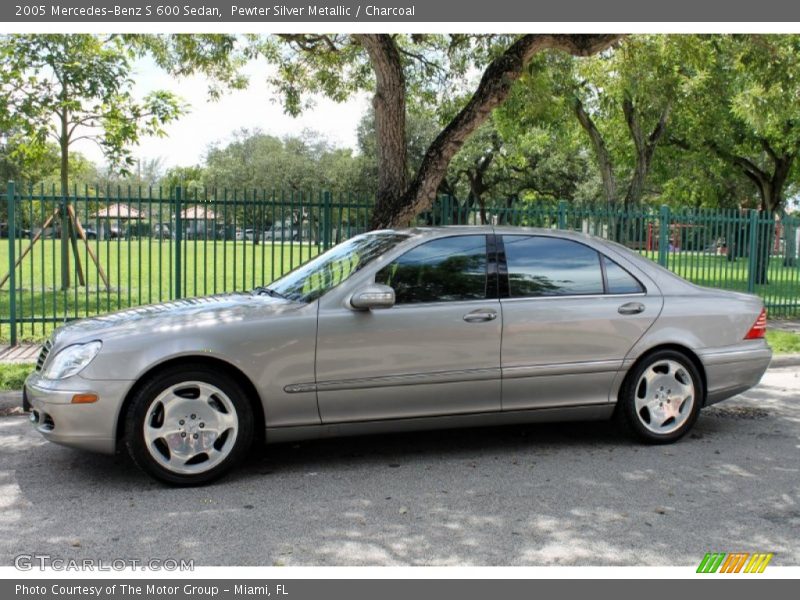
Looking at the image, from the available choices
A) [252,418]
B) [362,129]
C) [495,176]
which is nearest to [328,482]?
[252,418]

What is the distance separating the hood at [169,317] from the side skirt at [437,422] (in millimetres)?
775

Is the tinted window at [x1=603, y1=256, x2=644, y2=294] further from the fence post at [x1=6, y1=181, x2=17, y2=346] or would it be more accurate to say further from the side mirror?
the fence post at [x1=6, y1=181, x2=17, y2=346]

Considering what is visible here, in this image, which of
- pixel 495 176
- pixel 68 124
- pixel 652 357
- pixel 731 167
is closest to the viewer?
pixel 652 357

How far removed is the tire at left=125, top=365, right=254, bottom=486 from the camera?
482cm


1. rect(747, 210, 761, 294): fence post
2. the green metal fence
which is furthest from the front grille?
rect(747, 210, 761, 294): fence post

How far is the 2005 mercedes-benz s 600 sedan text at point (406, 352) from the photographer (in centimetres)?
487

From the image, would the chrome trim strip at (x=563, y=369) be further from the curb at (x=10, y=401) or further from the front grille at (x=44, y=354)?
the curb at (x=10, y=401)

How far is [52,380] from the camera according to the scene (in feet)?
16.1

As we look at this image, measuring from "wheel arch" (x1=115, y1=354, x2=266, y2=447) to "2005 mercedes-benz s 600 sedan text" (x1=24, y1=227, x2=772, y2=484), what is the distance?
0.03 feet

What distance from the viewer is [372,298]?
5.18m

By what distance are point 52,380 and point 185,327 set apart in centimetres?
87

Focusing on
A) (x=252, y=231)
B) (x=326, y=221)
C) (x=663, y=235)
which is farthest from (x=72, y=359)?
(x=663, y=235)

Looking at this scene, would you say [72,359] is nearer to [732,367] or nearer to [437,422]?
[437,422]

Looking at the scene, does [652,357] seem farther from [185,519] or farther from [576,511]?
[185,519]
